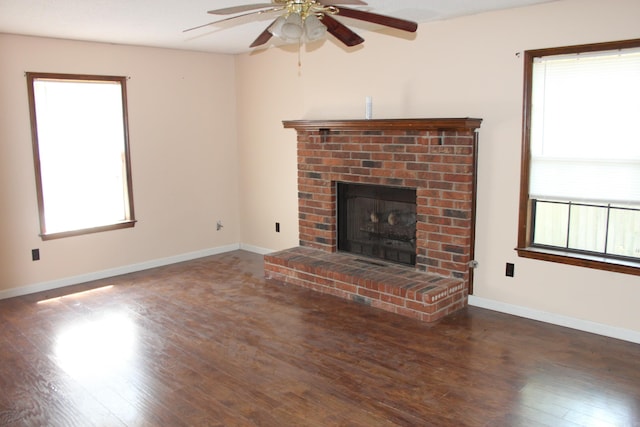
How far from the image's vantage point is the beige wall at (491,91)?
371 cm

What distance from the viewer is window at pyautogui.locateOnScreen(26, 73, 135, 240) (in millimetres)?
4938

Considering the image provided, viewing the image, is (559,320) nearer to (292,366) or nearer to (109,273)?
(292,366)

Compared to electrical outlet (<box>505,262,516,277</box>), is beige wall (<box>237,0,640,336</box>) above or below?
above

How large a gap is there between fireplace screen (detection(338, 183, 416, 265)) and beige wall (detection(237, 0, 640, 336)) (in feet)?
2.17

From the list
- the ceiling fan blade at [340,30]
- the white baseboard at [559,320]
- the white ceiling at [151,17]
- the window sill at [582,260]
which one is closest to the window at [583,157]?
the window sill at [582,260]

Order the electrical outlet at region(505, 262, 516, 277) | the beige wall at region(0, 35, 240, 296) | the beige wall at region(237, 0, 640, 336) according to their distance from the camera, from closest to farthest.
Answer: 1. the beige wall at region(237, 0, 640, 336)
2. the electrical outlet at region(505, 262, 516, 277)
3. the beige wall at region(0, 35, 240, 296)

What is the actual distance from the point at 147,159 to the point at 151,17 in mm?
1949

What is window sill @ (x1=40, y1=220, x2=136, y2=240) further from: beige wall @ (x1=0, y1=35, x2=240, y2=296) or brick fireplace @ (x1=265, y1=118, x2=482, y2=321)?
brick fireplace @ (x1=265, y1=118, x2=482, y2=321)

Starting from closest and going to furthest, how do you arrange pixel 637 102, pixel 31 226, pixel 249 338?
pixel 637 102 → pixel 249 338 → pixel 31 226

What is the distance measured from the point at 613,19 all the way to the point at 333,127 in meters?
2.38

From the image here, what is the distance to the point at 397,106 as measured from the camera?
4.77 metres

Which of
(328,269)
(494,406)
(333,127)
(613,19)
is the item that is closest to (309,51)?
(333,127)

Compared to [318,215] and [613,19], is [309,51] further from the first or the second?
[613,19]

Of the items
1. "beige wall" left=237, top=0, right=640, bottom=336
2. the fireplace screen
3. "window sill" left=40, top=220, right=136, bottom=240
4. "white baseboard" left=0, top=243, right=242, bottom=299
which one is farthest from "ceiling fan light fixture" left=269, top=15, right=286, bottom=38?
"white baseboard" left=0, top=243, right=242, bottom=299
